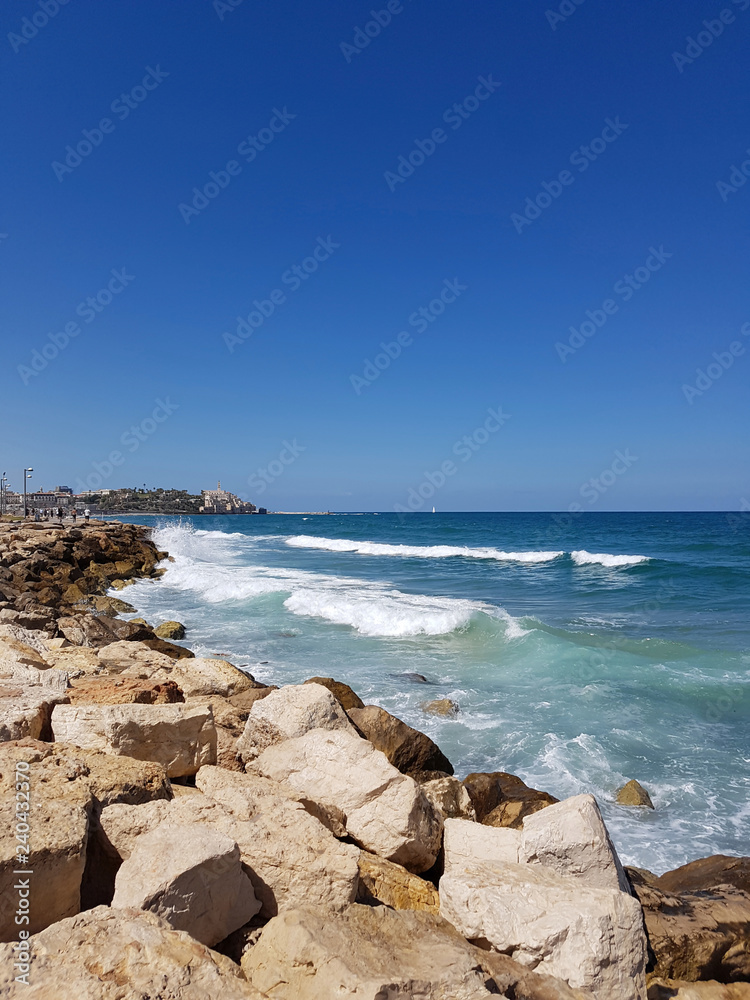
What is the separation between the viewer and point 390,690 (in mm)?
10477

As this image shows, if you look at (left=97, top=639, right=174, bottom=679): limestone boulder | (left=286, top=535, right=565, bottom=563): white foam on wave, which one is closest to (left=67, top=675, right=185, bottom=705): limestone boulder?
(left=97, top=639, right=174, bottom=679): limestone boulder

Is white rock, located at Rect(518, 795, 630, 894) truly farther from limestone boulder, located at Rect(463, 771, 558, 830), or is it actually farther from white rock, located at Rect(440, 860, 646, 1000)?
limestone boulder, located at Rect(463, 771, 558, 830)

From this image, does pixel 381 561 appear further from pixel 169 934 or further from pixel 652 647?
pixel 169 934

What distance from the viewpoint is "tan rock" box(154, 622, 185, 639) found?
544 inches

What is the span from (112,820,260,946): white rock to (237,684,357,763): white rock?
85.7 inches

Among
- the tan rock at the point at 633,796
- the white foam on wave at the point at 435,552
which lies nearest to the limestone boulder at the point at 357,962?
the tan rock at the point at 633,796

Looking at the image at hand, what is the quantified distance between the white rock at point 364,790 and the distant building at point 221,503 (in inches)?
5456

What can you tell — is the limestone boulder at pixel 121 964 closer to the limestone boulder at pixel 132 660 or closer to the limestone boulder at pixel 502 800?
the limestone boulder at pixel 502 800

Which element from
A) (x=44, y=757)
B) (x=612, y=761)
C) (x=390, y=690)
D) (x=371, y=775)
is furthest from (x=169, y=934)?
(x=390, y=690)

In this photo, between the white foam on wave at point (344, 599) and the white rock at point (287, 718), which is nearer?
the white rock at point (287, 718)

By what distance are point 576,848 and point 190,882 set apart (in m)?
2.34

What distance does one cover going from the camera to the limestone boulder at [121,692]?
5.23 metres

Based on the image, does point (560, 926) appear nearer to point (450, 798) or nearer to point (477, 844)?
point (477, 844)

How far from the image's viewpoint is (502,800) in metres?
5.92
